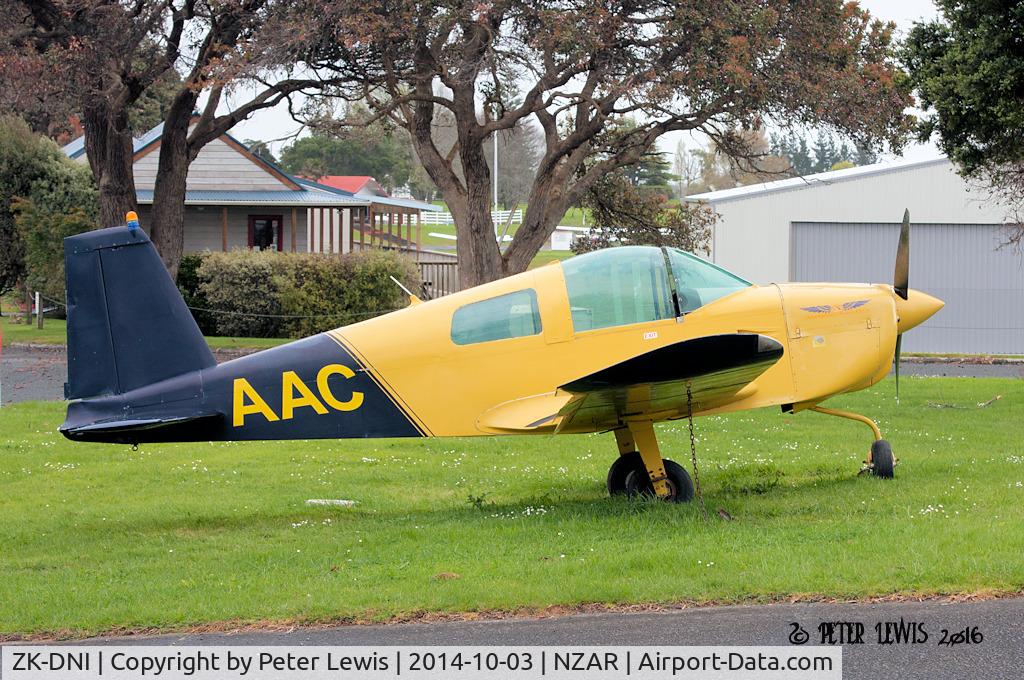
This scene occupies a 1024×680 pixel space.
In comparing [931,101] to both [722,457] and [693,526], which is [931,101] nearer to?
[722,457]

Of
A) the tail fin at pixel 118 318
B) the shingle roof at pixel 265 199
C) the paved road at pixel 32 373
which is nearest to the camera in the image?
the tail fin at pixel 118 318

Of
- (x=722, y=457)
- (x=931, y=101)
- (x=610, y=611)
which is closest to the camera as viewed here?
(x=610, y=611)

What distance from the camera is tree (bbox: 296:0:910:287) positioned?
67.3 ft

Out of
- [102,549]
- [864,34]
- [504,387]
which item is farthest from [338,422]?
[864,34]

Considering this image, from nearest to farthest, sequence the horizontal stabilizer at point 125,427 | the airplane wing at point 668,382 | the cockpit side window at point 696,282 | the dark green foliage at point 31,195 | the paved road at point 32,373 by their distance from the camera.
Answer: the airplane wing at point 668,382
the horizontal stabilizer at point 125,427
the cockpit side window at point 696,282
the paved road at point 32,373
the dark green foliage at point 31,195

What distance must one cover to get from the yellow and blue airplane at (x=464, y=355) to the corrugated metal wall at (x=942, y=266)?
27.7 m

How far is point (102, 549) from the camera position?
28.4 ft

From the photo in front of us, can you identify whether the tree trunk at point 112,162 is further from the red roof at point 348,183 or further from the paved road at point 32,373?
the red roof at point 348,183

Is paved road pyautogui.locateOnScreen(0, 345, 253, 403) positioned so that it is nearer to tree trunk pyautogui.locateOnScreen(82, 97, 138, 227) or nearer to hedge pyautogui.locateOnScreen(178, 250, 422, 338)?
tree trunk pyautogui.locateOnScreen(82, 97, 138, 227)

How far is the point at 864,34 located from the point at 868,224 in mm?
14449

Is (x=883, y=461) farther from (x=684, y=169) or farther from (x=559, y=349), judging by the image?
(x=684, y=169)

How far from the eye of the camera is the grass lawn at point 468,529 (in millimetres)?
6938

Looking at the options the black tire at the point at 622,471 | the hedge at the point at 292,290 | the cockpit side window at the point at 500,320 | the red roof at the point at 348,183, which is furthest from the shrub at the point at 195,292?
the red roof at the point at 348,183

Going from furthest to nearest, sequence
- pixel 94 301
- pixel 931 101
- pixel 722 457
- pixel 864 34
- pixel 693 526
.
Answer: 1. pixel 864 34
2. pixel 931 101
3. pixel 722 457
4. pixel 94 301
5. pixel 693 526
